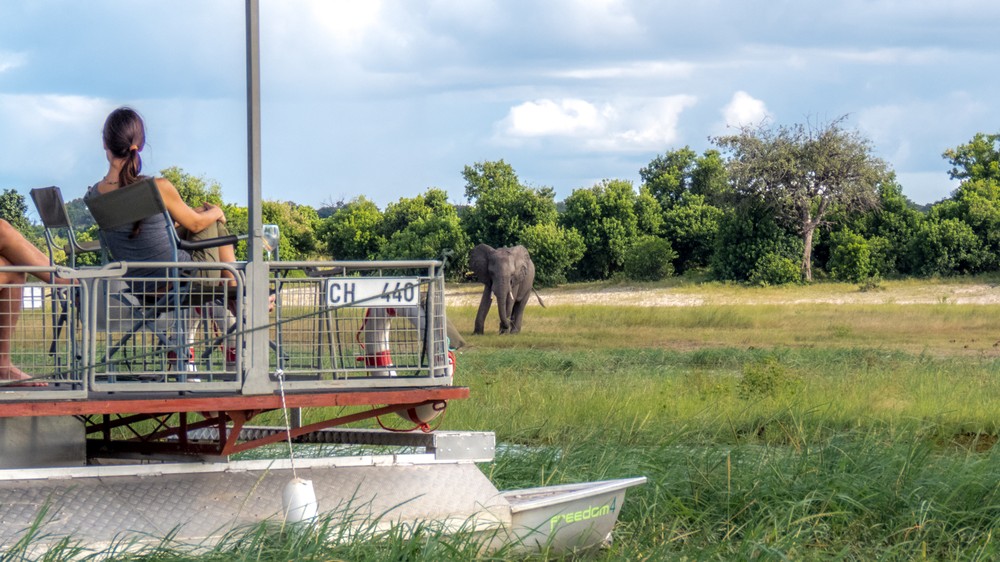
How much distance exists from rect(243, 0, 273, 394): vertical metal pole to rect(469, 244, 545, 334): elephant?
22.2 metres

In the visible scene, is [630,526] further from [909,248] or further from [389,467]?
[909,248]

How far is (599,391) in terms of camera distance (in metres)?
11.8

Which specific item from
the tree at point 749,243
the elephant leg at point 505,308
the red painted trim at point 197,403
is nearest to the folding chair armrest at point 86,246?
the red painted trim at point 197,403

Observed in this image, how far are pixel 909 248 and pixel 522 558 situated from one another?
39.2 metres

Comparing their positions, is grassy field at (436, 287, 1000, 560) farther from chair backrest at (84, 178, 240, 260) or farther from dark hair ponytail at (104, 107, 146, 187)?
dark hair ponytail at (104, 107, 146, 187)

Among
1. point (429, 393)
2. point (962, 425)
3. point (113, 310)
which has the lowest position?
point (962, 425)

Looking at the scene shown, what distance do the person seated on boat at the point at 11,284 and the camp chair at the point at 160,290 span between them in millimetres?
335

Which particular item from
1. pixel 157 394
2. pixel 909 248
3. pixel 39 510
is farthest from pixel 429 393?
pixel 909 248

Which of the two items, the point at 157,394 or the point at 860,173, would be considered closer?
the point at 157,394

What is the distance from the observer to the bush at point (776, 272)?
42062mm

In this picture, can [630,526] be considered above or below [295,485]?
below

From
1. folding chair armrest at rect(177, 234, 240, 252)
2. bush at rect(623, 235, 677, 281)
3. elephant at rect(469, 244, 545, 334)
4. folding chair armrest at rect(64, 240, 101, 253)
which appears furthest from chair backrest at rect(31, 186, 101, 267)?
bush at rect(623, 235, 677, 281)

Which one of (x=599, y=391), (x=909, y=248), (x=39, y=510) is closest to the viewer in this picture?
(x=39, y=510)

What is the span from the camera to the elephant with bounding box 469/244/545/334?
1081 inches
